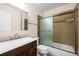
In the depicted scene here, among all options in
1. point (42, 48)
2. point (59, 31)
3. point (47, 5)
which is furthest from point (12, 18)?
point (59, 31)

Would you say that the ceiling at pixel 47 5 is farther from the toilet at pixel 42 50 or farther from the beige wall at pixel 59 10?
the toilet at pixel 42 50

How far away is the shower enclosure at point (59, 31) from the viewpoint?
1.77m

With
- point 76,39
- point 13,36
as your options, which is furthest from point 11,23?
point 76,39

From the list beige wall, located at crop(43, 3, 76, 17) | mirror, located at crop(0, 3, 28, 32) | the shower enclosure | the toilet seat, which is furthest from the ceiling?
the toilet seat

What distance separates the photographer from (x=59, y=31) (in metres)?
1.84

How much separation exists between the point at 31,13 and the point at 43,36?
56cm

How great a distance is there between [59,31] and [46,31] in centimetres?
30

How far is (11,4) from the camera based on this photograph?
1577 mm

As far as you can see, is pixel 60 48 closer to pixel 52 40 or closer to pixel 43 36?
pixel 52 40

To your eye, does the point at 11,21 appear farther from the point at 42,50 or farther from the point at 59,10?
the point at 59,10

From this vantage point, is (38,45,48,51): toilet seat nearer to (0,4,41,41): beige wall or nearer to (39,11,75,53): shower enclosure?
(39,11,75,53): shower enclosure

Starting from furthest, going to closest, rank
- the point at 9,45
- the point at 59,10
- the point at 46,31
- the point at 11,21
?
the point at 46,31, the point at 59,10, the point at 11,21, the point at 9,45

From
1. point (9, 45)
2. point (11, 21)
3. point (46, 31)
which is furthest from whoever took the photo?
point (46, 31)

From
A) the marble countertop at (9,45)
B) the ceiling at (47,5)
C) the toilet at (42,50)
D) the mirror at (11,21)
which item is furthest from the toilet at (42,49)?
the ceiling at (47,5)
